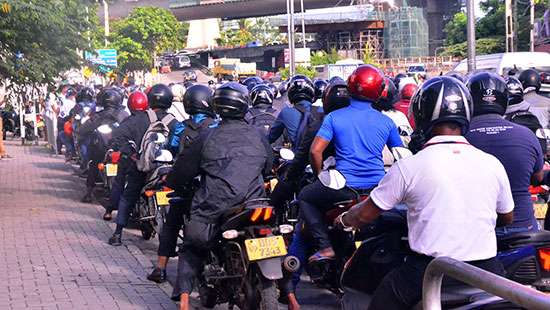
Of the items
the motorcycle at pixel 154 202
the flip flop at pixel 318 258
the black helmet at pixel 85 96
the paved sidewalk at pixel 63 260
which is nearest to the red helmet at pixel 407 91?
the motorcycle at pixel 154 202

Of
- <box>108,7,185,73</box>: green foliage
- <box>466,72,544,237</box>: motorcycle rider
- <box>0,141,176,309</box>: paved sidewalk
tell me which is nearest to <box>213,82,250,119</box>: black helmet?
<box>0,141,176,309</box>: paved sidewalk

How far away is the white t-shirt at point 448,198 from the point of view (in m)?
4.16

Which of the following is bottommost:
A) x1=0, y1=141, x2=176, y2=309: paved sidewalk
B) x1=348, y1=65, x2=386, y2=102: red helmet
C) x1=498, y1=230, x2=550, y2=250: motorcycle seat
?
x1=0, y1=141, x2=176, y2=309: paved sidewalk

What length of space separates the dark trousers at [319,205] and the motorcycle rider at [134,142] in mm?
3644

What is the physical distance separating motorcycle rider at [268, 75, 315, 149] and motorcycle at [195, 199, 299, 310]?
305 cm

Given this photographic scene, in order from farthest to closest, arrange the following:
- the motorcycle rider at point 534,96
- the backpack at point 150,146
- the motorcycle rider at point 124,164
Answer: the motorcycle rider at point 534,96
the motorcycle rider at point 124,164
the backpack at point 150,146

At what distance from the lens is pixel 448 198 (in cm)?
416

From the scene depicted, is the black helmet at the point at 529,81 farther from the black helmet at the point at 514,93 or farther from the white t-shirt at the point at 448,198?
the white t-shirt at the point at 448,198

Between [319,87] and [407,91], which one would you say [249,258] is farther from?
[319,87]

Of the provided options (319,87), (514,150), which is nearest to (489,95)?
(514,150)

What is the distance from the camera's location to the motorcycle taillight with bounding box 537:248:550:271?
16.5 feet

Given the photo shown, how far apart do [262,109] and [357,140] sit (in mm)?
4924

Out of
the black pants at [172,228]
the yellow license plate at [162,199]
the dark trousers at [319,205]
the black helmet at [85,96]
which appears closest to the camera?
the dark trousers at [319,205]

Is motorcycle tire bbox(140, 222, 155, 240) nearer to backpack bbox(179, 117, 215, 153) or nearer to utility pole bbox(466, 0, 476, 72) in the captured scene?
backpack bbox(179, 117, 215, 153)
